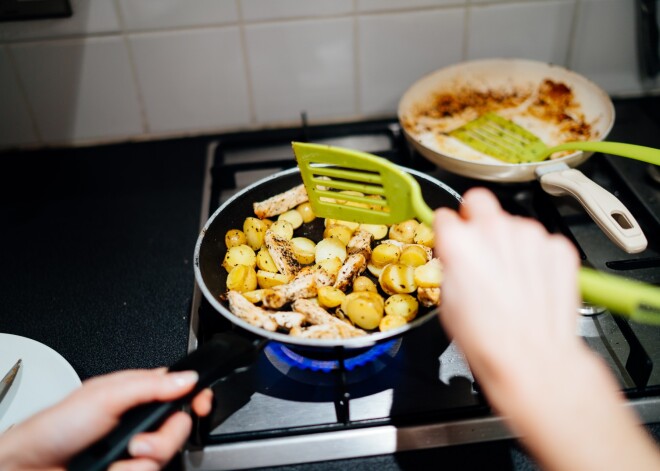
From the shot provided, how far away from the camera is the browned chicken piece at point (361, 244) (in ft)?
2.61

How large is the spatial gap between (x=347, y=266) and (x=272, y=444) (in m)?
0.24

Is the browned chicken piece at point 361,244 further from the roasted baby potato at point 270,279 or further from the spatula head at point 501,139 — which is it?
the spatula head at point 501,139

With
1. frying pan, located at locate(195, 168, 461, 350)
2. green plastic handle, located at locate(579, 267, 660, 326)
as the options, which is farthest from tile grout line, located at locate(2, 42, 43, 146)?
green plastic handle, located at locate(579, 267, 660, 326)

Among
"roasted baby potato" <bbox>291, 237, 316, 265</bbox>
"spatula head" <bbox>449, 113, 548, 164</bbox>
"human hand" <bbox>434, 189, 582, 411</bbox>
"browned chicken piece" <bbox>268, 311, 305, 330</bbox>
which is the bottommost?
"roasted baby potato" <bbox>291, 237, 316, 265</bbox>

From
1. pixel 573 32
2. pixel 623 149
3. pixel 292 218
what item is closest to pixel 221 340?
pixel 292 218

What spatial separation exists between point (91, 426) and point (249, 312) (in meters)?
0.21

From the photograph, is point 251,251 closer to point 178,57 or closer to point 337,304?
point 337,304

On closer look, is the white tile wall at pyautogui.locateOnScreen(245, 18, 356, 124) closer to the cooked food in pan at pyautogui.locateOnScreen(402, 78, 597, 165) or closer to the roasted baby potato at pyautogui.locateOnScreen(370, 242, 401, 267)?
the cooked food in pan at pyautogui.locateOnScreen(402, 78, 597, 165)

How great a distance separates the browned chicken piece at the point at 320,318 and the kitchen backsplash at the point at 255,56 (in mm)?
538

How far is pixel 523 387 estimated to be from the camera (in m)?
0.43

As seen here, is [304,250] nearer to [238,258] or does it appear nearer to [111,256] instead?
[238,258]

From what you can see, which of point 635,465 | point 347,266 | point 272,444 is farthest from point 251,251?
point 635,465

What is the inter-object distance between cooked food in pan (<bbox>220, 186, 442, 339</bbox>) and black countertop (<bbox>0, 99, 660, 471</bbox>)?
0.45 ft

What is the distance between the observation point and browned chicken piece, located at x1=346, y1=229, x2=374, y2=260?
796 millimetres
